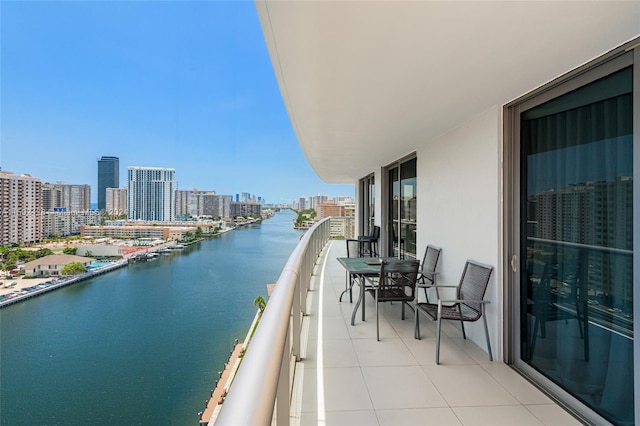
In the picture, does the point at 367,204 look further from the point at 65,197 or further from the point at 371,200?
the point at 65,197

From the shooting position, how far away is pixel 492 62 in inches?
81.0

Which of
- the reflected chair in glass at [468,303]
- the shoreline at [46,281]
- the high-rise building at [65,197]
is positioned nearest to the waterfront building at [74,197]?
the high-rise building at [65,197]

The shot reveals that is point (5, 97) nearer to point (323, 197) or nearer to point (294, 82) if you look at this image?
point (323, 197)

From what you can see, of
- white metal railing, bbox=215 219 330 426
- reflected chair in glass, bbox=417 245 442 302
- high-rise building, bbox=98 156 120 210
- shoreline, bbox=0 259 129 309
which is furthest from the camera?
high-rise building, bbox=98 156 120 210

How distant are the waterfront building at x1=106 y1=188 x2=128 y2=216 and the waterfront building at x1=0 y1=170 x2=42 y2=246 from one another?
264cm

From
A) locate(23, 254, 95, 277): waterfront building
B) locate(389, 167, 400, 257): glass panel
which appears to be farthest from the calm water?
locate(389, 167, 400, 257): glass panel

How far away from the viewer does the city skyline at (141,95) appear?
11.3 meters

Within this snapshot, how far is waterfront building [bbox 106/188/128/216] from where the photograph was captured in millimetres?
11459

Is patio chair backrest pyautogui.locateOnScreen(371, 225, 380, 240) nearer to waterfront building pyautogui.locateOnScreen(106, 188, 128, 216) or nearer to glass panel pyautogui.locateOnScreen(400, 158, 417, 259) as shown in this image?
glass panel pyautogui.locateOnScreen(400, 158, 417, 259)

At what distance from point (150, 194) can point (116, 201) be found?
1.28 m

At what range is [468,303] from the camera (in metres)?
3.07

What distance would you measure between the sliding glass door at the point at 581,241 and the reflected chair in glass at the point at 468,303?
30 centimetres

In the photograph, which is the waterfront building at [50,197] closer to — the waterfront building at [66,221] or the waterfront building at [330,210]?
the waterfront building at [66,221]

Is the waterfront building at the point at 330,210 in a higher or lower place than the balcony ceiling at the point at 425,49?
lower
